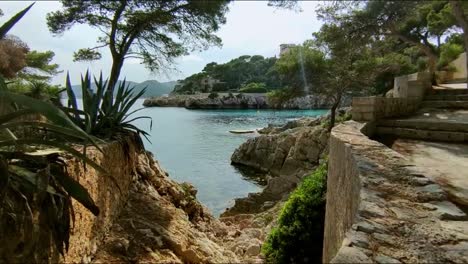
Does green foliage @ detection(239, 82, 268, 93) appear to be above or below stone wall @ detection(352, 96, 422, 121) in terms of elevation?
above

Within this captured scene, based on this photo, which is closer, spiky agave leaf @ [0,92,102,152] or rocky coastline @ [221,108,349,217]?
spiky agave leaf @ [0,92,102,152]

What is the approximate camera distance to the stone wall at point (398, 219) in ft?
5.93

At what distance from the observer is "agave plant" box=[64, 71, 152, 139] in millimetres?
4180

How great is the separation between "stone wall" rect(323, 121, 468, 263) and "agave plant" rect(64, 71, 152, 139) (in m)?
2.93

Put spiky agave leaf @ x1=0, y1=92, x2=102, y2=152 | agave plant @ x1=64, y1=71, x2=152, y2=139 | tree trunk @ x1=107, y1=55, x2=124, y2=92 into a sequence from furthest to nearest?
tree trunk @ x1=107, y1=55, x2=124, y2=92 < agave plant @ x1=64, y1=71, x2=152, y2=139 < spiky agave leaf @ x1=0, y1=92, x2=102, y2=152

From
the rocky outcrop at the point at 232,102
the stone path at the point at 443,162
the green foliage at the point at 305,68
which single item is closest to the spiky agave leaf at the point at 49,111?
the stone path at the point at 443,162

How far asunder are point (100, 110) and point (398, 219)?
145 inches

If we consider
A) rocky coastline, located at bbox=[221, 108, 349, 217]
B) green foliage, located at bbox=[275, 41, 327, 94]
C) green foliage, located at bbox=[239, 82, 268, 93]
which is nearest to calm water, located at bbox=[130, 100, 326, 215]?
rocky coastline, located at bbox=[221, 108, 349, 217]

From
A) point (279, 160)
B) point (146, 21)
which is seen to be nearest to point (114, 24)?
point (146, 21)

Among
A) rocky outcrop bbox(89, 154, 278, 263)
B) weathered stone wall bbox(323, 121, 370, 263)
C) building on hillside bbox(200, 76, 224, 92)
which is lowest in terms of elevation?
rocky outcrop bbox(89, 154, 278, 263)

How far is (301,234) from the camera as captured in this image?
6.09m

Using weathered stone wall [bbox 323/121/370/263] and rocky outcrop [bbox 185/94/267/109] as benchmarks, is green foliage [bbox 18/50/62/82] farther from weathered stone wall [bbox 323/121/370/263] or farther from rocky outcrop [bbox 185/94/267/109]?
rocky outcrop [bbox 185/94/267/109]

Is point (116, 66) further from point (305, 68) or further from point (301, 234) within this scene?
point (305, 68)

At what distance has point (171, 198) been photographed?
550cm
